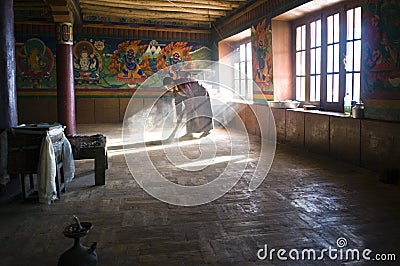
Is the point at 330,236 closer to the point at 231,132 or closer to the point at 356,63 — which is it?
the point at 356,63

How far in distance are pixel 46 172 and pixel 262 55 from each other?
577cm

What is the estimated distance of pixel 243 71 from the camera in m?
10.2

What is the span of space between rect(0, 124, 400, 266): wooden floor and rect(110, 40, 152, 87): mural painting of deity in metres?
7.38

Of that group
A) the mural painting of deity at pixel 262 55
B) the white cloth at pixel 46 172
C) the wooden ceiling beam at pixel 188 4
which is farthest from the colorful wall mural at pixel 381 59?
the wooden ceiling beam at pixel 188 4

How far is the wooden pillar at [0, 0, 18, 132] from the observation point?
383 centimetres

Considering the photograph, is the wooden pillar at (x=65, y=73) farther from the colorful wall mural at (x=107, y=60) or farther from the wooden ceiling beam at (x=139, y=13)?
the colorful wall mural at (x=107, y=60)

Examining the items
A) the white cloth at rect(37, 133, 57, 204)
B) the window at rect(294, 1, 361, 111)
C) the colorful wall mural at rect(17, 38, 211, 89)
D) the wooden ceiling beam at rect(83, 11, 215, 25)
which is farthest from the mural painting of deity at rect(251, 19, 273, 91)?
Result: the white cloth at rect(37, 133, 57, 204)

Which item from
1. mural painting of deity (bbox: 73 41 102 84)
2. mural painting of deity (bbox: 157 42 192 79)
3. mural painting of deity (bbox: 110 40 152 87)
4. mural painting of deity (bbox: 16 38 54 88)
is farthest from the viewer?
mural painting of deity (bbox: 157 42 192 79)

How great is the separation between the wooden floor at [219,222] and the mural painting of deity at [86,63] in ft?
23.9

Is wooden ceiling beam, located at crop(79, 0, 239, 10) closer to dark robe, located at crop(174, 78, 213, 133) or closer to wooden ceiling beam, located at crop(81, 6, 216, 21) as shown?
wooden ceiling beam, located at crop(81, 6, 216, 21)

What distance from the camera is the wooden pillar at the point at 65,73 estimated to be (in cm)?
748

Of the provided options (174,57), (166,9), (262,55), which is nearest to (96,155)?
(262,55)

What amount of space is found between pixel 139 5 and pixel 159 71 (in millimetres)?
3212

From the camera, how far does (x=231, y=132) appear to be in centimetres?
923
